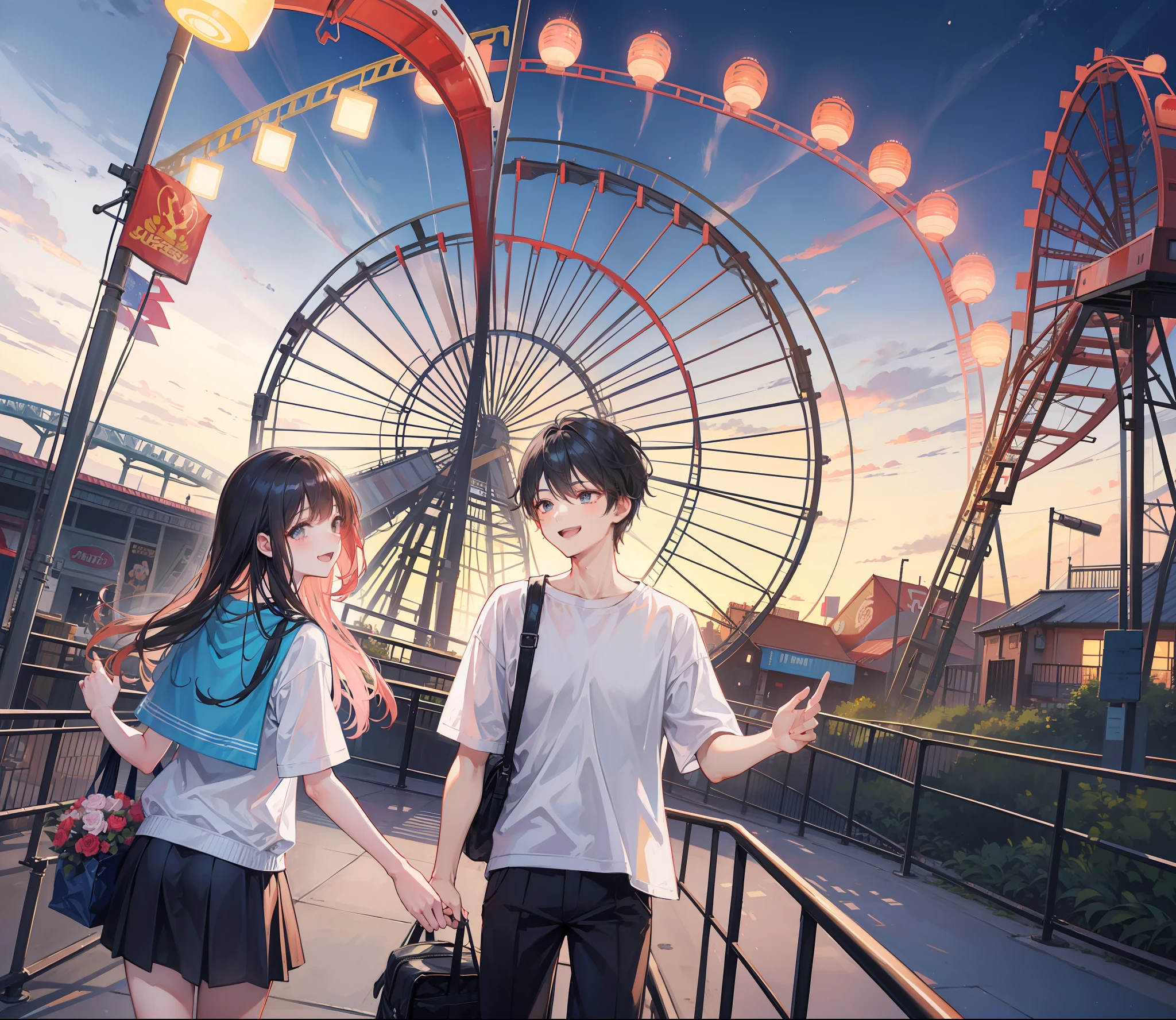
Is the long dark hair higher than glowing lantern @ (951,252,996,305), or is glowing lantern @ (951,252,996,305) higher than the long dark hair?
glowing lantern @ (951,252,996,305)

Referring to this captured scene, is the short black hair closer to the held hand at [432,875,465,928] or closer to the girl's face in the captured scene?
the girl's face

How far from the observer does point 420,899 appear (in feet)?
3.90

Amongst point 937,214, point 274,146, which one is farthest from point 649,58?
point 274,146

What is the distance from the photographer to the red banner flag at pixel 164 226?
131 inches

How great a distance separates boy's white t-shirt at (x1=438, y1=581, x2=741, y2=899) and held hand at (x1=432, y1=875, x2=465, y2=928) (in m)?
0.09

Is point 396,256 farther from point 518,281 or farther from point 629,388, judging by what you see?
→ point 629,388

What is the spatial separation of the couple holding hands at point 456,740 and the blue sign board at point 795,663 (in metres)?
7.57

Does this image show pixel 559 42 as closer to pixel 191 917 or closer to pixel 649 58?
pixel 649 58

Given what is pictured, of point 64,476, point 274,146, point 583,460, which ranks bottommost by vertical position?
point 64,476

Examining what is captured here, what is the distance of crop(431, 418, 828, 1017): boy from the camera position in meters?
1.17

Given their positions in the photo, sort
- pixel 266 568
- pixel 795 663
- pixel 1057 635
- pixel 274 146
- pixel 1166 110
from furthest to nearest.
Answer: pixel 795 663
pixel 1057 635
pixel 274 146
pixel 1166 110
pixel 266 568

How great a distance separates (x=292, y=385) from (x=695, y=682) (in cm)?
668

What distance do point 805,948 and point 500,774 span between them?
57 centimetres

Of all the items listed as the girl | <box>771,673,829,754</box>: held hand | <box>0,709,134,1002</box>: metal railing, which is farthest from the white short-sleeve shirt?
<box>771,673,829,754</box>: held hand
